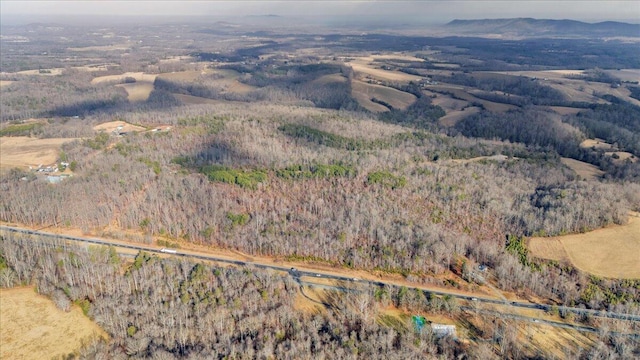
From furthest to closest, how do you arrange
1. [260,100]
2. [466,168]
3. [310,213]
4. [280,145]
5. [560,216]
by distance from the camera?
[260,100], [280,145], [466,168], [310,213], [560,216]

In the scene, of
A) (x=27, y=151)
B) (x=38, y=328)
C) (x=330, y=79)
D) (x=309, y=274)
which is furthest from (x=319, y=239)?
(x=330, y=79)

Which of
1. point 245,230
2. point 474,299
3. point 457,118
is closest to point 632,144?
point 457,118

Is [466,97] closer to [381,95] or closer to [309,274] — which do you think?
[381,95]

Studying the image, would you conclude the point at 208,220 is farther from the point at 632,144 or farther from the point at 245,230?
the point at 632,144

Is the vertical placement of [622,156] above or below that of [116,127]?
above

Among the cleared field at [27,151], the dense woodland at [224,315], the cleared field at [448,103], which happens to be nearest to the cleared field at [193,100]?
the cleared field at [27,151]

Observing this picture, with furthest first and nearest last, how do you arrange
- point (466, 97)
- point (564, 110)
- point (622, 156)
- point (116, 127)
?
point (466, 97)
point (564, 110)
point (116, 127)
point (622, 156)
